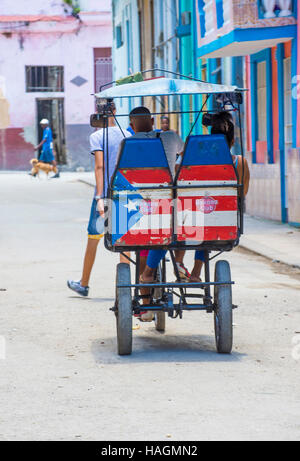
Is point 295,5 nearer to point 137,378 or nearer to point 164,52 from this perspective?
point 137,378

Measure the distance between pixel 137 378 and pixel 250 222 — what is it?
12.0m

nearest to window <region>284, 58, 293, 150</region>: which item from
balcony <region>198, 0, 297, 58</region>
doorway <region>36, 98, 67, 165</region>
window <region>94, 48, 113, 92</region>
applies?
balcony <region>198, 0, 297, 58</region>

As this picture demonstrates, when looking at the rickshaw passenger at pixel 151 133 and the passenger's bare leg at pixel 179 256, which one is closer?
the rickshaw passenger at pixel 151 133

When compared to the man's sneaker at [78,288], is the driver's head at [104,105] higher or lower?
higher

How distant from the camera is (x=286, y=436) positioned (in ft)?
16.7

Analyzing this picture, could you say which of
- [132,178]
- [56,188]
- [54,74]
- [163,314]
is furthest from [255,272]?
[54,74]

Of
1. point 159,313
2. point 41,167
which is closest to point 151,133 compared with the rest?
point 159,313

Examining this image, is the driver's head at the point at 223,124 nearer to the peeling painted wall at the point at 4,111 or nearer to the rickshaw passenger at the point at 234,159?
the rickshaw passenger at the point at 234,159

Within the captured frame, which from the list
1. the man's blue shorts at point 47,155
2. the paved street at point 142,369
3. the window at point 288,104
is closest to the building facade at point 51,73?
the man's blue shorts at point 47,155

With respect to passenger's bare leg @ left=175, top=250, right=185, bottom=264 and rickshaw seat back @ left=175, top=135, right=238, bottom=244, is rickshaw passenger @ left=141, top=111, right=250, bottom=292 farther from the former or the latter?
passenger's bare leg @ left=175, top=250, right=185, bottom=264

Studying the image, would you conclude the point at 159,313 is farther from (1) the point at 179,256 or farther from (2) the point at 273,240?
(2) the point at 273,240

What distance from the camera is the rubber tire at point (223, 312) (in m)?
7.04

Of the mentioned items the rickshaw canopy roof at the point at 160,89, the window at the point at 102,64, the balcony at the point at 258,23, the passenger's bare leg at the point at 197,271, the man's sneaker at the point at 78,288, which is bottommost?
the man's sneaker at the point at 78,288

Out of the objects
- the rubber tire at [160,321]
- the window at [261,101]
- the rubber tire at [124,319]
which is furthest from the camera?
the window at [261,101]
